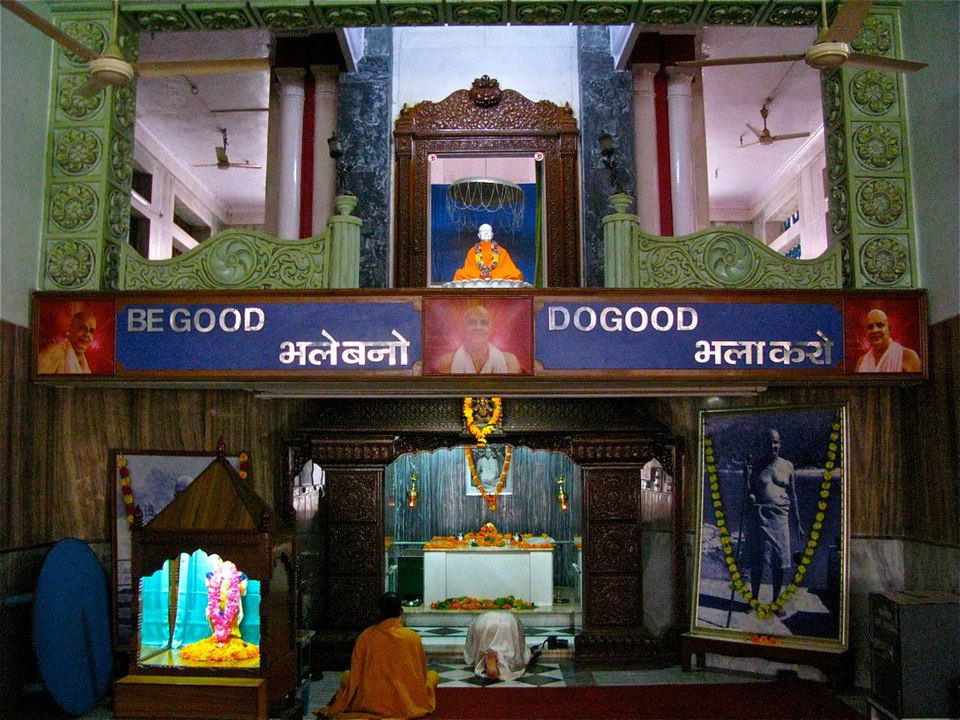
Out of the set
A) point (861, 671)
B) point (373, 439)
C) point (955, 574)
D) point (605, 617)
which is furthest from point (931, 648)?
point (373, 439)

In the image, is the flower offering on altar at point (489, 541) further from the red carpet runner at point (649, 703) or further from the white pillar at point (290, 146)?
the white pillar at point (290, 146)

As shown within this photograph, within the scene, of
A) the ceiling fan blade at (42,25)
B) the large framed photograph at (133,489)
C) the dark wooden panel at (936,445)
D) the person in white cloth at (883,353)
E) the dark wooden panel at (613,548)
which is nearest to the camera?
the ceiling fan blade at (42,25)

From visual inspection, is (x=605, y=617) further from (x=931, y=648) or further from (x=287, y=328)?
(x=287, y=328)

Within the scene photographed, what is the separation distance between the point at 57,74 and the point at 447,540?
734 cm

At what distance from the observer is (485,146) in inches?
439

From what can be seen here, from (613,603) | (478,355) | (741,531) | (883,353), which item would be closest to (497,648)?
(613,603)

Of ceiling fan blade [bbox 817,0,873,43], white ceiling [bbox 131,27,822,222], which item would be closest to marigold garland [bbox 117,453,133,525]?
white ceiling [bbox 131,27,822,222]

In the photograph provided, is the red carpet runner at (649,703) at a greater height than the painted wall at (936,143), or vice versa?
the painted wall at (936,143)

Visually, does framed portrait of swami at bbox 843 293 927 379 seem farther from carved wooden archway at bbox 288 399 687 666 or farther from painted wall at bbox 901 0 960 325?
carved wooden archway at bbox 288 399 687 666

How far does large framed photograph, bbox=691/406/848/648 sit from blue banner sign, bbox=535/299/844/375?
946 millimetres

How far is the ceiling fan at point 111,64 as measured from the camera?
5.80m

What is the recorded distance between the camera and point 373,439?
9.48 m

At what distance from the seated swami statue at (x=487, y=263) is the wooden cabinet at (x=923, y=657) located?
4.99m

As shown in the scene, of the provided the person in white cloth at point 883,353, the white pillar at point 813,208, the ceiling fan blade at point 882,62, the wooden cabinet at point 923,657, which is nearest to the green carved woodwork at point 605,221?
the person in white cloth at point 883,353
